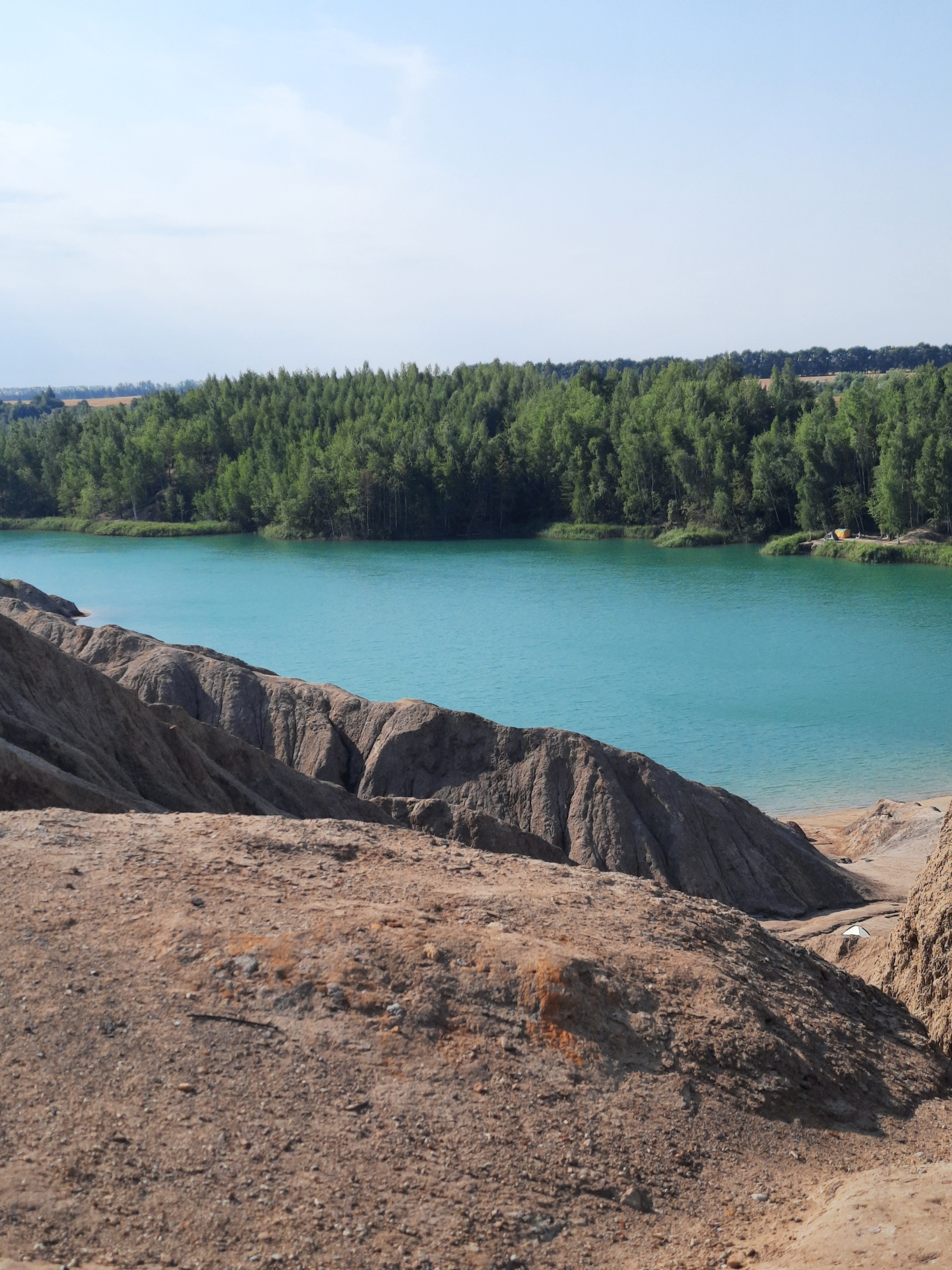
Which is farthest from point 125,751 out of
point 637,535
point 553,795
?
point 637,535

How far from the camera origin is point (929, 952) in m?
10.9

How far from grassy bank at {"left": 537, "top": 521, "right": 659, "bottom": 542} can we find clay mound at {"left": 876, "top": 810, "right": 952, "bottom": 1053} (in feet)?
273

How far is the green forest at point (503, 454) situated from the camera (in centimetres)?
8381

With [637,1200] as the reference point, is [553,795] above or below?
below

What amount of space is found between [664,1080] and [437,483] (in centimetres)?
9285

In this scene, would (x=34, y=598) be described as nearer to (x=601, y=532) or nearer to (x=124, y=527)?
(x=601, y=532)

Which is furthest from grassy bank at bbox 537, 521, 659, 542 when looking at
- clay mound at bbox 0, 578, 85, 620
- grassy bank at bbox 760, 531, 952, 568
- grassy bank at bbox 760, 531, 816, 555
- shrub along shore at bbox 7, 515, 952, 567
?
clay mound at bbox 0, 578, 85, 620

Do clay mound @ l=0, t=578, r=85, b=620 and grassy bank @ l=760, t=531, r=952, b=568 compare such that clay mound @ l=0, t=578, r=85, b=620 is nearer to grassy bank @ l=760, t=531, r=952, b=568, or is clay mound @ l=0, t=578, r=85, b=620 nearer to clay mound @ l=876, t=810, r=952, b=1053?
clay mound @ l=876, t=810, r=952, b=1053

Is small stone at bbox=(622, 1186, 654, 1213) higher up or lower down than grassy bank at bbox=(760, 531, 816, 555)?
lower down

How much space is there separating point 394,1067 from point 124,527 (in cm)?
10743

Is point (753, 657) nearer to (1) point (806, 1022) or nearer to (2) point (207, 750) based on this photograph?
(2) point (207, 750)

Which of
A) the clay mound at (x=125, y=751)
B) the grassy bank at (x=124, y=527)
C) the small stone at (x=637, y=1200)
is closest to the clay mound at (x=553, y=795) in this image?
the clay mound at (x=125, y=751)

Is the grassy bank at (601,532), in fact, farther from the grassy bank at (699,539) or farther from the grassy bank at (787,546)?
Answer: the grassy bank at (787,546)

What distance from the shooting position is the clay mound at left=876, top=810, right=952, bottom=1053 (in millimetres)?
10406
